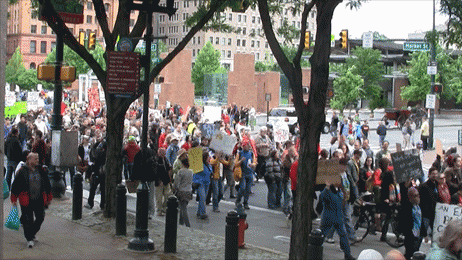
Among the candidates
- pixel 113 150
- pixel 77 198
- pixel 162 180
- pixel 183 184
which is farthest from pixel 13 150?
pixel 183 184

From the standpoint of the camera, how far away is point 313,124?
9.79 metres

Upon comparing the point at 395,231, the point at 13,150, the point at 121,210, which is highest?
the point at 13,150

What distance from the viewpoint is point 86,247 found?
1210 centimetres

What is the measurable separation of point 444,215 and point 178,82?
57.2 meters

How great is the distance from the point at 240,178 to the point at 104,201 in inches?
145

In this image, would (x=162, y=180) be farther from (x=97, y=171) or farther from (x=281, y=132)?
(x=281, y=132)

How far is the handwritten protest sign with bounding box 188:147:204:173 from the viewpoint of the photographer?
15719 mm

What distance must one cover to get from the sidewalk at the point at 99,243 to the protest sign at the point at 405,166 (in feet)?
8.33

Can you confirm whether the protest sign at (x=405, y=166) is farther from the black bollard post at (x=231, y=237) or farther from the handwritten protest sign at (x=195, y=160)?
the handwritten protest sign at (x=195, y=160)

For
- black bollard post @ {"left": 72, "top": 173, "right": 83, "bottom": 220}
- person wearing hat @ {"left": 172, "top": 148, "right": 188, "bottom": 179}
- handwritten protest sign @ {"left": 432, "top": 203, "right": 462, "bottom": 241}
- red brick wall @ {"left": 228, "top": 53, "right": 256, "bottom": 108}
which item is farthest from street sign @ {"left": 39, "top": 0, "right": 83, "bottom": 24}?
red brick wall @ {"left": 228, "top": 53, "right": 256, "bottom": 108}

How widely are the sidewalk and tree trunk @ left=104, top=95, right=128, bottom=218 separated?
0.56 metres

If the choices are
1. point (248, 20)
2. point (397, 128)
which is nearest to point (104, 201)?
point (397, 128)

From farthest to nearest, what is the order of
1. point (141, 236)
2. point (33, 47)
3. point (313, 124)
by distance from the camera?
point (33, 47) < point (141, 236) < point (313, 124)

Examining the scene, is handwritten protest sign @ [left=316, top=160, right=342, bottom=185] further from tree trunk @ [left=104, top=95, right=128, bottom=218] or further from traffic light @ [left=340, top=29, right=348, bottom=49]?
traffic light @ [left=340, top=29, right=348, bottom=49]
